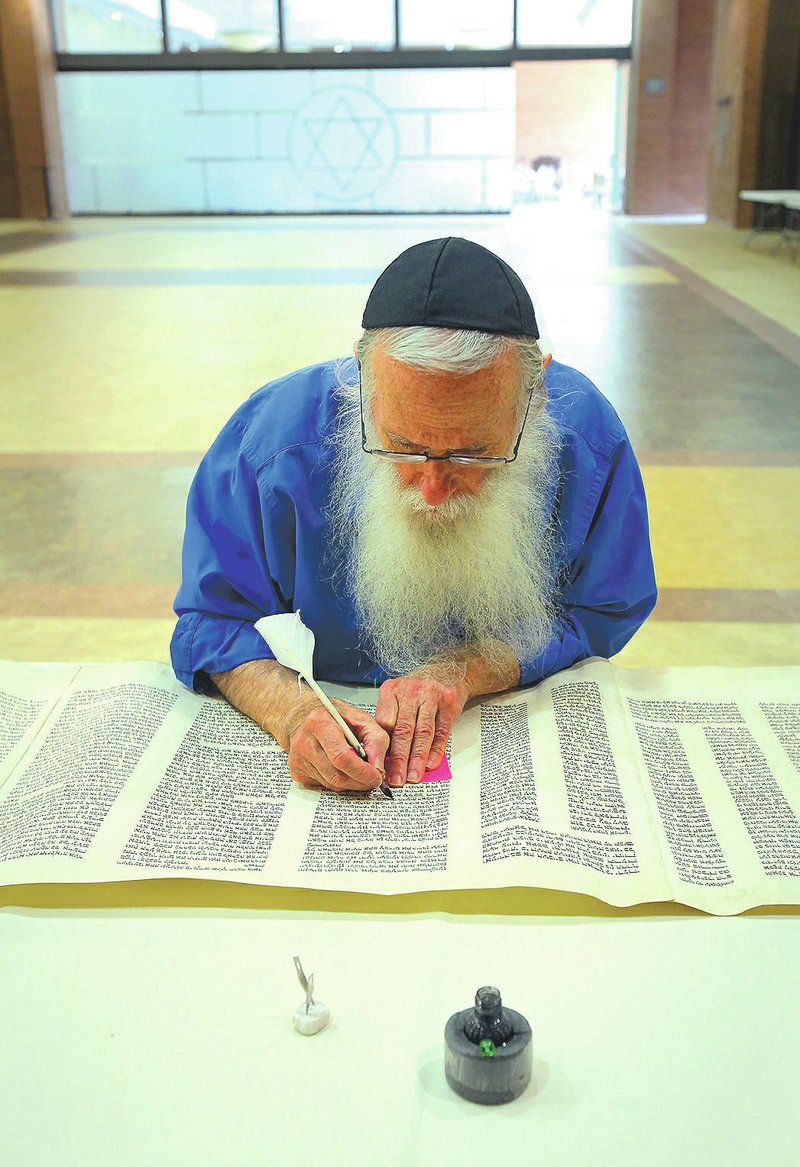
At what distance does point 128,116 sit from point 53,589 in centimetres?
1897

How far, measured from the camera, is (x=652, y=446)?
5121mm

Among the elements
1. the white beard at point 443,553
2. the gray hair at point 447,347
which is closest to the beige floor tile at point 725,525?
the white beard at point 443,553

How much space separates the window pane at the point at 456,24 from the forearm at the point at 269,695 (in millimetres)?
19572

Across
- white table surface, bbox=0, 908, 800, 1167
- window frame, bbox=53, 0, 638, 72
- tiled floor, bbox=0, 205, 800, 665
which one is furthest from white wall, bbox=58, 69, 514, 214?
white table surface, bbox=0, 908, 800, 1167

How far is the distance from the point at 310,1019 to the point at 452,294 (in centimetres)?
98

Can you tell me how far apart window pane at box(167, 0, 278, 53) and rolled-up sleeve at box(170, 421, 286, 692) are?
19.6 m

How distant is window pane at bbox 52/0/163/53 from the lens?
63.9ft

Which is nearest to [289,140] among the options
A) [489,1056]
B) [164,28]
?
[164,28]

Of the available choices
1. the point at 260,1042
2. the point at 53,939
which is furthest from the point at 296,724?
the point at 260,1042

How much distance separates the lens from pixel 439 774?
1.85m

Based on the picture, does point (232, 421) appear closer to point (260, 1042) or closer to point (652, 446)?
point (260, 1042)

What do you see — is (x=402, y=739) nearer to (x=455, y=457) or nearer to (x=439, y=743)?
(x=439, y=743)

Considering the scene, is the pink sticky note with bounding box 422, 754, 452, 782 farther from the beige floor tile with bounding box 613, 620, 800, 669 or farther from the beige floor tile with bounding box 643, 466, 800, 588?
the beige floor tile with bounding box 643, 466, 800, 588

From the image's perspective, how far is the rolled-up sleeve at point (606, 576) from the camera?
6.92 ft
